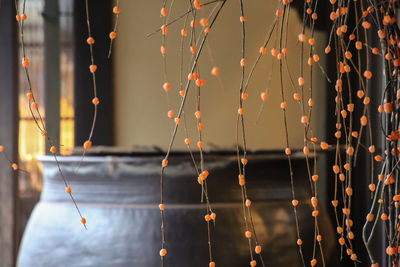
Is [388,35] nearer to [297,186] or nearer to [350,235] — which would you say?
[350,235]

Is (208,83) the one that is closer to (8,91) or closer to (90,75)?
(90,75)

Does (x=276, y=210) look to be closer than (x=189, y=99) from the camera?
Yes

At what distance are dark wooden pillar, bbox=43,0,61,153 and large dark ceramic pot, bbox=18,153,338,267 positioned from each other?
3.05 ft

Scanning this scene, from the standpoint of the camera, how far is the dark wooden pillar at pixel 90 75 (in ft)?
5.24

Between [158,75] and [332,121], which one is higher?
[158,75]

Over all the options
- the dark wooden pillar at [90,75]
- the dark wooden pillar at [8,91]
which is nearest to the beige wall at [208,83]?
the dark wooden pillar at [90,75]

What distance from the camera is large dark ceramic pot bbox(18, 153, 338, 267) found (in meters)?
0.62

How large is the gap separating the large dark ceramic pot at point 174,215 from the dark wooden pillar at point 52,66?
3.05 ft

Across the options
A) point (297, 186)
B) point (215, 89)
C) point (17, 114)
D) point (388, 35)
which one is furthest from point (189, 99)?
point (388, 35)

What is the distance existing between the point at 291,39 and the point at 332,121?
0.24 metres

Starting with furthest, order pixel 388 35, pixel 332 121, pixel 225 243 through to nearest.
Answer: pixel 332 121 → pixel 225 243 → pixel 388 35

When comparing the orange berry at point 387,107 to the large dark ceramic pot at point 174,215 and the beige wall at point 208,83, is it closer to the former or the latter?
the large dark ceramic pot at point 174,215

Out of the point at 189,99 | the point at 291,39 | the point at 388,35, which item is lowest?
the point at 388,35

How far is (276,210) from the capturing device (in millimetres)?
643
